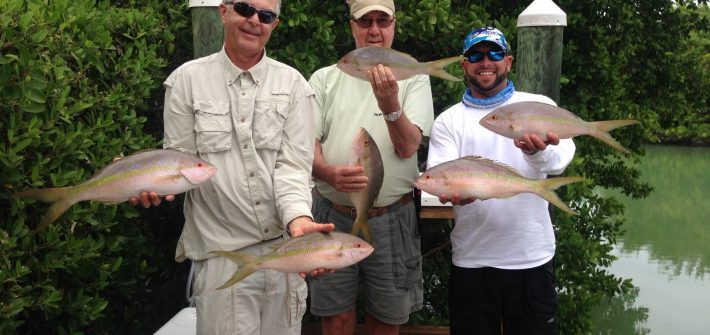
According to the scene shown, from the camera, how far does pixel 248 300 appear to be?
3.16 m

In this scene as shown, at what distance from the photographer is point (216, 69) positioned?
321cm

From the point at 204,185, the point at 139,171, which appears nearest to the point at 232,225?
the point at 204,185

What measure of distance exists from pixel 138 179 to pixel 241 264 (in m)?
0.48

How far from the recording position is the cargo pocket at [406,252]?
4.12m

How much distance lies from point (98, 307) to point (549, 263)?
2.10 m

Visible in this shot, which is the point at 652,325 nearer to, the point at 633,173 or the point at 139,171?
the point at 633,173

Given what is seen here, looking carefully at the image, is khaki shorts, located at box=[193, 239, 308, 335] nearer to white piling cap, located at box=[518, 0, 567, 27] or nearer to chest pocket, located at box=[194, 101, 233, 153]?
chest pocket, located at box=[194, 101, 233, 153]

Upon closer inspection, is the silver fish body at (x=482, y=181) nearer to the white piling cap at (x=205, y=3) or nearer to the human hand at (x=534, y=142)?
the human hand at (x=534, y=142)

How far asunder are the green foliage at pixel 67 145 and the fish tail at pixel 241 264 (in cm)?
86

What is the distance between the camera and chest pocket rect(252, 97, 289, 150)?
3.16 metres

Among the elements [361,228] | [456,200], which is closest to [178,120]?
[361,228]

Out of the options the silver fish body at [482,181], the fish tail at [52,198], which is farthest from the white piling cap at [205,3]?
the fish tail at [52,198]

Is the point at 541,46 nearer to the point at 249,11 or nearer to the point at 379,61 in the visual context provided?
the point at 379,61

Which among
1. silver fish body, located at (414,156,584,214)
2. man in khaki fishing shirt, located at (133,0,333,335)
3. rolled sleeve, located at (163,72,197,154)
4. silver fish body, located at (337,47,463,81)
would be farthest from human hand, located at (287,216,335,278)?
silver fish body, located at (337,47,463,81)
